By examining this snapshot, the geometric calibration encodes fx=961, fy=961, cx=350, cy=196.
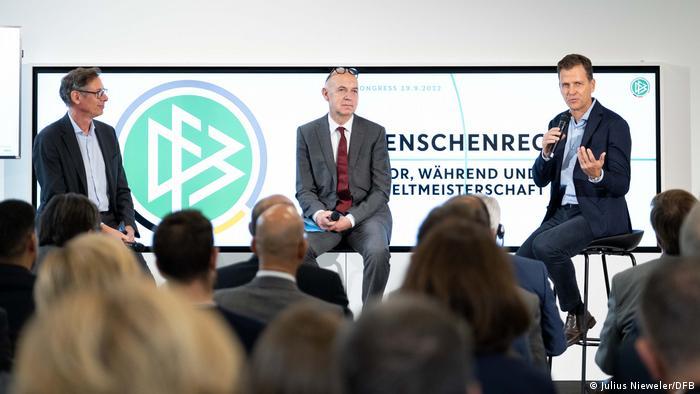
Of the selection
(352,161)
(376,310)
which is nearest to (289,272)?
(376,310)

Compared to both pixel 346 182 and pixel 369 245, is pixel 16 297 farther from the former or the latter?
pixel 346 182

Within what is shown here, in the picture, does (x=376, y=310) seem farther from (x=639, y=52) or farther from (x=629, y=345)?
(x=639, y=52)

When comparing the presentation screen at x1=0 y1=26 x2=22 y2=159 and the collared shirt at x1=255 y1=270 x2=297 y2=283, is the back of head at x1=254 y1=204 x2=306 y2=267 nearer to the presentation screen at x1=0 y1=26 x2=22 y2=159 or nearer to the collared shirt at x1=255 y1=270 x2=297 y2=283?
the collared shirt at x1=255 y1=270 x2=297 y2=283

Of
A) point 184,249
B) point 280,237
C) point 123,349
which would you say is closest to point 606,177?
point 280,237

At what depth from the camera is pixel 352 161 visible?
581cm

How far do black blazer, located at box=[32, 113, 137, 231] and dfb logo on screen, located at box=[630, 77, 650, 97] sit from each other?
3.58 meters

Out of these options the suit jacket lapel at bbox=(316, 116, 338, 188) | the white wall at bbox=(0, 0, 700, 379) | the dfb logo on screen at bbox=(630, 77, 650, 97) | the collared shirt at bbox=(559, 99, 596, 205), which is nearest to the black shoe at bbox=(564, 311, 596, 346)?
the collared shirt at bbox=(559, 99, 596, 205)

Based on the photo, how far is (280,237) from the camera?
312cm

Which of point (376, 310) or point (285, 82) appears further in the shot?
point (285, 82)

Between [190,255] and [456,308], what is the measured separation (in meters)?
1.06

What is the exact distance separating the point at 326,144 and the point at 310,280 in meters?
2.31

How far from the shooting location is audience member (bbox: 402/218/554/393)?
190 cm

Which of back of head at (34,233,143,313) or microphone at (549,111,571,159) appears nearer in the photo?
back of head at (34,233,143,313)

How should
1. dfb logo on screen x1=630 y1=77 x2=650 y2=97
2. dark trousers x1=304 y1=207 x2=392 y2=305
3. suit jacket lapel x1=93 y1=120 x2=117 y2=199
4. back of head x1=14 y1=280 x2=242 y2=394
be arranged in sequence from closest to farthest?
back of head x1=14 y1=280 x2=242 y2=394, dark trousers x1=304 y1=207 x2=392 y2=305, suit jacket lapel x1=93 y1=120 x2=117 y2=199, dfb logo on screen x1=630 y1=77 x2=650 y2=97
